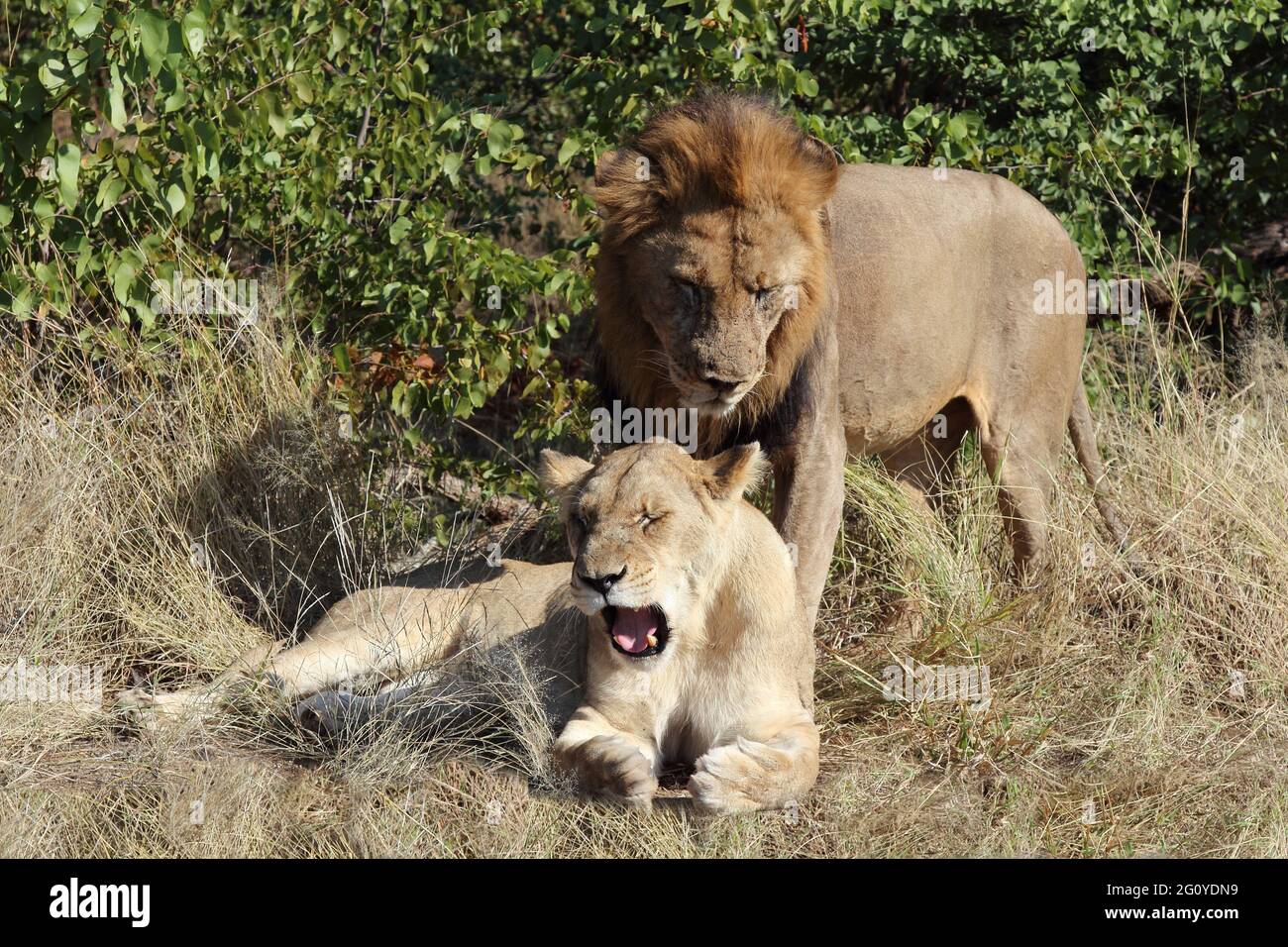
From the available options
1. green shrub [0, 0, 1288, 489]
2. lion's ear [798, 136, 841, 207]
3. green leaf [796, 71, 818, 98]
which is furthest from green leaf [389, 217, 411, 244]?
lion's ear [798, 136, 841, 207]

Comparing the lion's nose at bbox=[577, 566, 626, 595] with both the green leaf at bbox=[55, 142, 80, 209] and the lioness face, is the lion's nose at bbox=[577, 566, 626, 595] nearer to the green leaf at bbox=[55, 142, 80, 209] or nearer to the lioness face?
the lioness face

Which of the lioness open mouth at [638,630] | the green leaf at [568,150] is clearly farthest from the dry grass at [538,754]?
the green leaf at [568,150]

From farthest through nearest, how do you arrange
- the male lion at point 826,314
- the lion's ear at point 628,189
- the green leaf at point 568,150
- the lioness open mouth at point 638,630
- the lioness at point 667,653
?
the green leaf at point 568,150 → the lion's ear at point 628,189 → the male lion at point 826,314 → the lioness open mouth at point 638,630 → the lioness at point 667,653

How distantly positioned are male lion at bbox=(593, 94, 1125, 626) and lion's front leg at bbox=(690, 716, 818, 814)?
78 centimetres

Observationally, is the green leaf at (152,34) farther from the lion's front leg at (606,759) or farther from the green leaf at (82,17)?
the lion's front leg at (606,759)

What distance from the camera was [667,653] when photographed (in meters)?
4.27

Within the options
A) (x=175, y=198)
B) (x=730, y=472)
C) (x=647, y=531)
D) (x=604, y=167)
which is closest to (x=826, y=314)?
(x=604, y=167)

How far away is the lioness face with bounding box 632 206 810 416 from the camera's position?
4625 mm

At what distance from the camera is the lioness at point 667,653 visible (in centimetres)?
414

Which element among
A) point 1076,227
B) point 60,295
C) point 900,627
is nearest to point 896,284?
point 900,627

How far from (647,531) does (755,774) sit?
66 cm

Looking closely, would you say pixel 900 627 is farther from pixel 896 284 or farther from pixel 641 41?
pixel 641 41

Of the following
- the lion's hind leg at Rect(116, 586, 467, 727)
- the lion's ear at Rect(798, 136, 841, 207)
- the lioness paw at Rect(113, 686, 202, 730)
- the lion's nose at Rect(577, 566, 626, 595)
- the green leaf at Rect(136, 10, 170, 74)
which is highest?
the green leaf at Rect(136, 10, 170, 74)

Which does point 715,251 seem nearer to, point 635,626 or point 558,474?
point 558,474
